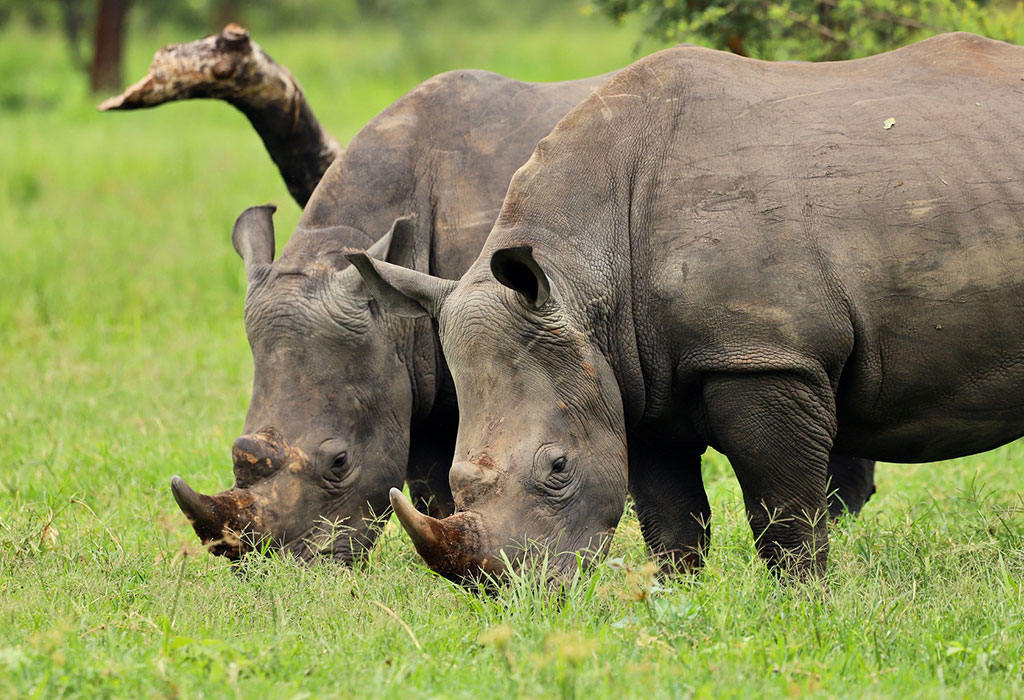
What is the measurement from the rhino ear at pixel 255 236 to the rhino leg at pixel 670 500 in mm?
1892

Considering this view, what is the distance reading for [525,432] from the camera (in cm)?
463

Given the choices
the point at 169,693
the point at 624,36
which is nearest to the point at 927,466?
the point at 169,693

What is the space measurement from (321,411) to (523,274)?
1450 mm

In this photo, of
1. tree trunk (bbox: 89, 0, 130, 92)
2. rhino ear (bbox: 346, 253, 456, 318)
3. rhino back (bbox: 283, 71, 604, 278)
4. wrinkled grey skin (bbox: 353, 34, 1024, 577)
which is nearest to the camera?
wrinkled grey skin (bbox: 353, 34, 1024, 577)

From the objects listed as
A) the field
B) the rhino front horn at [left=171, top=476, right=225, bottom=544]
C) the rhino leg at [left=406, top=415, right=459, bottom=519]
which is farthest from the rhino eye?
the rhino leg at [left=406, top=415, right=459, bottom=519]

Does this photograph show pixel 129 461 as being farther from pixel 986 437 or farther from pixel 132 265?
pixel 132 265

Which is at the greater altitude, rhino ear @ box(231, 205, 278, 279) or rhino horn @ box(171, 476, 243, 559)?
rhino ear @ box(231, 205, 278, 279)

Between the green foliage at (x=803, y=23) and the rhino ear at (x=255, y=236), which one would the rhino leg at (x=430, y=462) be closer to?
the rhino ear at (x=255, y=236)

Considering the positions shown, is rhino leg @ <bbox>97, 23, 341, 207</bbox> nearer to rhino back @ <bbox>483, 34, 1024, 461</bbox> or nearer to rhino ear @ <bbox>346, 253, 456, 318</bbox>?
rhino ear @ <bbox>346, 253, 456, 318</bbox>

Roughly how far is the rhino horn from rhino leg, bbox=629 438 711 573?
161 cm

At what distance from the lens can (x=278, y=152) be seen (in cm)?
808

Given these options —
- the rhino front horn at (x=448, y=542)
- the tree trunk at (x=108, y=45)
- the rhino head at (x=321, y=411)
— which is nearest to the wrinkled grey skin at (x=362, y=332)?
the rhino head at (x=321, y=411)

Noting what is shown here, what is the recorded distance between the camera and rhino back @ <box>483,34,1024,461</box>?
4.70 metres

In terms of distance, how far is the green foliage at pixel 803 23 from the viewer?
836 centimetres
